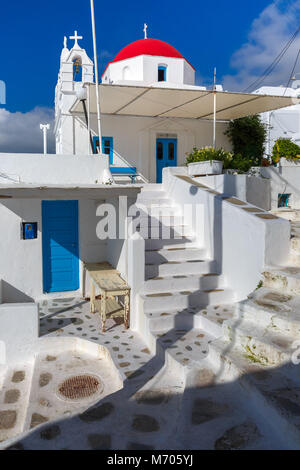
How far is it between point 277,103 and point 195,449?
13.4 meters

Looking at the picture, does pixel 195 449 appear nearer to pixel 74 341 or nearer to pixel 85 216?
pixel 74 341

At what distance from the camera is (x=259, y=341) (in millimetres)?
4609

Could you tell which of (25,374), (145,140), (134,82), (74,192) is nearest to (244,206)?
(74,192)

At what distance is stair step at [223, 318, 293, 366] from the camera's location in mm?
4359

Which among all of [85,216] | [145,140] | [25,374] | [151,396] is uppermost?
[145,140]

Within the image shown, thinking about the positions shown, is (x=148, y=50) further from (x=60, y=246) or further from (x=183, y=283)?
(x=183, y=283)

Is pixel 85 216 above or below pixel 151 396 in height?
above

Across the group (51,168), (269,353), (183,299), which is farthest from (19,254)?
(269,353)

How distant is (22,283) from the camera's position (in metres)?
9.87

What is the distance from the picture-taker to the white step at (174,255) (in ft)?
28.7

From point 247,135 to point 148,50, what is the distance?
20.6 feet

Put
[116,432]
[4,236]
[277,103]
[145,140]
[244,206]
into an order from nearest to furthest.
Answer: [116,432] → [244,206] → [4,236] → [277,103] → [145,140]

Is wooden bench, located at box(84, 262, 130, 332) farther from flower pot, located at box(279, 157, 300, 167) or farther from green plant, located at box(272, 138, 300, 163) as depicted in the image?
green plant, located at box(272, 138, 300, 163)

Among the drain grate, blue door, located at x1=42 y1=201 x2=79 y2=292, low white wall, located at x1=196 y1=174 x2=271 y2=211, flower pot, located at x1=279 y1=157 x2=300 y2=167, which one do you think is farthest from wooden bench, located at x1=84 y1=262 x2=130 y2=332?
flower pot, located at x1=279 y1=157 x2=300 y2=167
